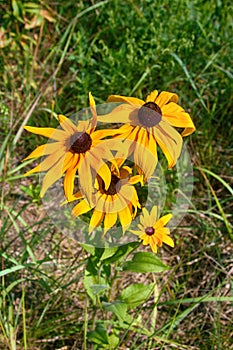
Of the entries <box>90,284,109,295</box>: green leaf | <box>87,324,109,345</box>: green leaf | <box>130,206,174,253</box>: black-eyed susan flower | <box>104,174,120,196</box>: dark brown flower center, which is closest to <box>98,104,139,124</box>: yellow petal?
<box>104,174,120,196</box>: dark brown flower center

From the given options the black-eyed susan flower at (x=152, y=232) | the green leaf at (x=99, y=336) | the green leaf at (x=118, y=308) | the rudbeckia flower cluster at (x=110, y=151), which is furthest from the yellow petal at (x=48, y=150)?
the green leaf at (x=99, y=336)

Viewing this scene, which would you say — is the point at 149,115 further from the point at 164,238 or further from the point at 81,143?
the point at 164,238

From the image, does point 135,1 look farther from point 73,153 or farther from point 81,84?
point 73,153

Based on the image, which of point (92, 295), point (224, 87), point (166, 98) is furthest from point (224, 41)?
point (92, 295)

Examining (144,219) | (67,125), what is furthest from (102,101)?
(67,125)

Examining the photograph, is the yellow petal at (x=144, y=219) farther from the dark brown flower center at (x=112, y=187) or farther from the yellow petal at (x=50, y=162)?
the yellow petal at (x=50, y=162)
